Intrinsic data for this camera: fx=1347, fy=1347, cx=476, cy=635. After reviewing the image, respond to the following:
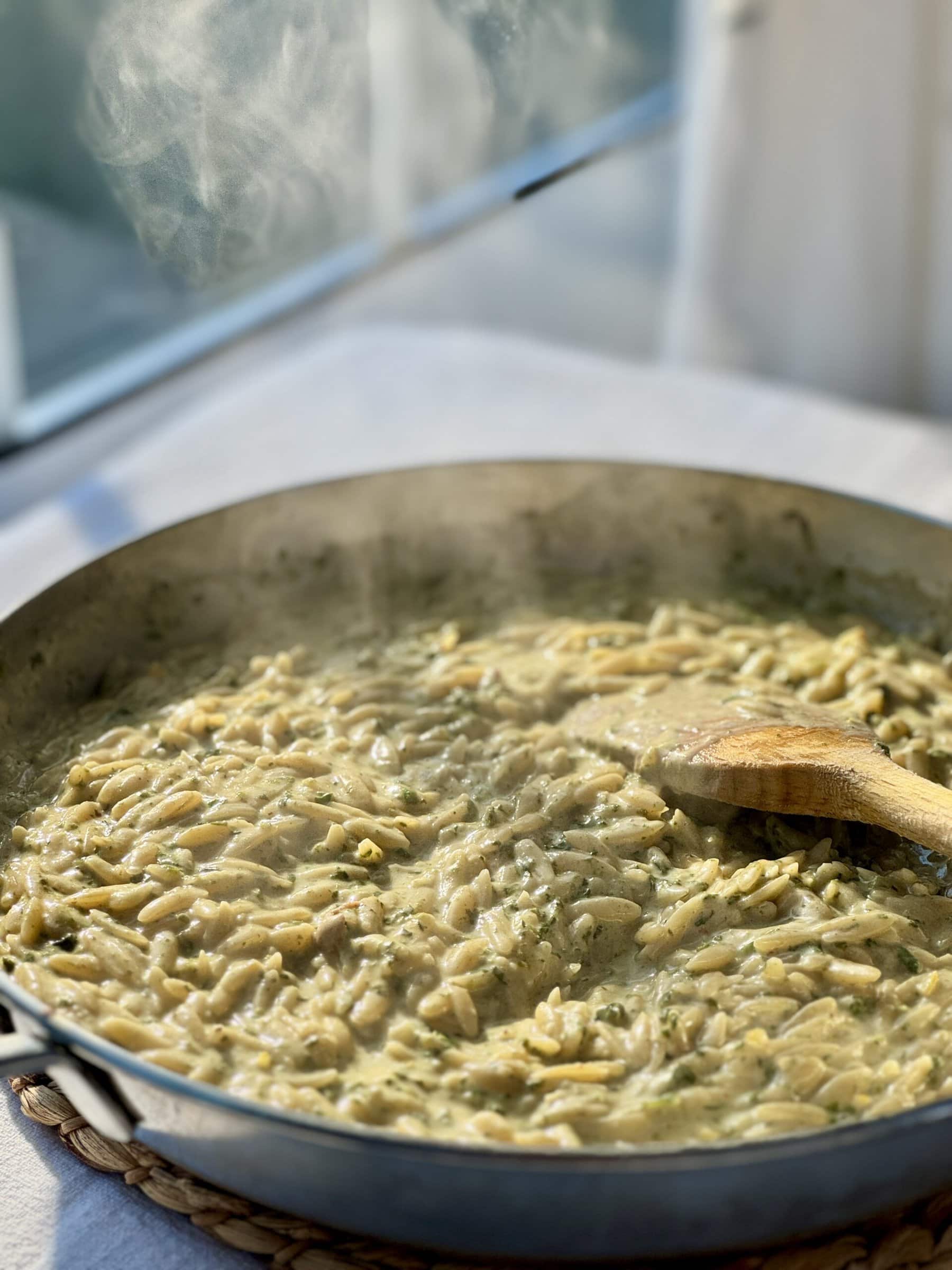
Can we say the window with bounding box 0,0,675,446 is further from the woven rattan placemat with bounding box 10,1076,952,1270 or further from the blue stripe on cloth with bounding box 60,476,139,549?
the woven rattan placemat with bounding box 10,1076,952,1270

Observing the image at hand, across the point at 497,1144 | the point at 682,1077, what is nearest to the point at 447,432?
the point at 682,1077

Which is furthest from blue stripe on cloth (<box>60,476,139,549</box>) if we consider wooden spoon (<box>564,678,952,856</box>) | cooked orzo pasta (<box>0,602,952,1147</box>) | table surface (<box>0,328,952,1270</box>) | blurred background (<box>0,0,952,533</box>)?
wooden spoon (<box>564,678,952,856</box>)

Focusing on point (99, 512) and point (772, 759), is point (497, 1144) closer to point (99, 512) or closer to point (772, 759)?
point (772, 759)

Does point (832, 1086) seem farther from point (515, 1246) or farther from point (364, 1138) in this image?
point (364, 1138)

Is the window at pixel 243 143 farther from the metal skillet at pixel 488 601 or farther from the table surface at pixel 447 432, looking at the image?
the metal skillet at pixel 488 601

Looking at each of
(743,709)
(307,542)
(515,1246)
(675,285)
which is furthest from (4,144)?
(515,1246)

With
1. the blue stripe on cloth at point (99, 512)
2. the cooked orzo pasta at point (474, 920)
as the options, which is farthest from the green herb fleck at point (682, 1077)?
the blue stripe on cloth at point (99, 512)
